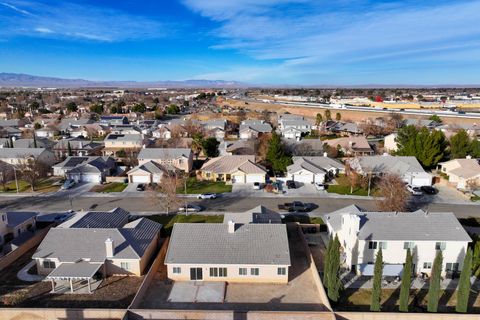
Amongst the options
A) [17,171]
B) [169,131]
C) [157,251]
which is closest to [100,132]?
[169,131]

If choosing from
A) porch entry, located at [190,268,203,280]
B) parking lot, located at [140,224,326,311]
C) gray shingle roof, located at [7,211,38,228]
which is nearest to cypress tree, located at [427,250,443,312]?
parking lot, located at [140,224,326,311]

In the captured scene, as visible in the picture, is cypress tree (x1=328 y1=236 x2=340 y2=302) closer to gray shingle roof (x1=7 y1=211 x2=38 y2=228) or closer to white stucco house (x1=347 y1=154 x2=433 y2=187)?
white stucco house (x1=347 y1=154 x2=433 y2=187)

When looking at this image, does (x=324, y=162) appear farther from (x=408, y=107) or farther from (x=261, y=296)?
(x=408, y=107)

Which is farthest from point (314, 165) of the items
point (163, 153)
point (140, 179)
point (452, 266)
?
point (452, 266)

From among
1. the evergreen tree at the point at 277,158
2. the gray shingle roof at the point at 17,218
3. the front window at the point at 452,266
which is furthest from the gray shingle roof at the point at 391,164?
the gray shingle roof at the point at 17,218

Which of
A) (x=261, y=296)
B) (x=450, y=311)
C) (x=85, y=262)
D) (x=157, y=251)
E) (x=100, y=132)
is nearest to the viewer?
(x=450, y=311)

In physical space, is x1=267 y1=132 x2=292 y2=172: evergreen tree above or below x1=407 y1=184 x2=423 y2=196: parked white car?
above
